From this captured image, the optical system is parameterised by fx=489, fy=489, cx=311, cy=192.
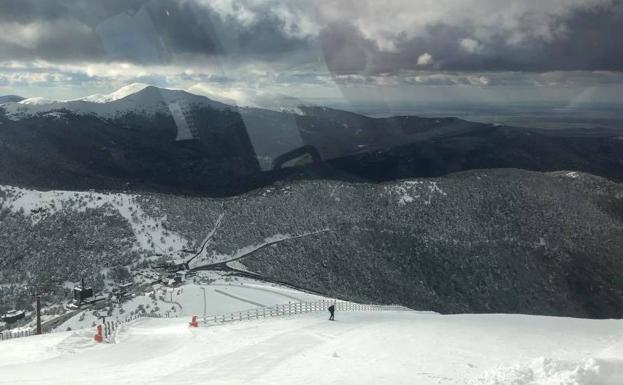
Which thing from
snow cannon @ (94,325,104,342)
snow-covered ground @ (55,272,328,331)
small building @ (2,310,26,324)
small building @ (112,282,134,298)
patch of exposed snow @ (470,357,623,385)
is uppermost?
patch of exposed snow @ (470,357,623,385)

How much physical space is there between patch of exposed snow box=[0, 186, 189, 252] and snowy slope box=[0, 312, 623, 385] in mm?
43362

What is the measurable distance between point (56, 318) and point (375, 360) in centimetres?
3224

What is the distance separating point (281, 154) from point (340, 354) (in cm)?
13762

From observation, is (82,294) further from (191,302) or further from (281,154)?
(281,154)

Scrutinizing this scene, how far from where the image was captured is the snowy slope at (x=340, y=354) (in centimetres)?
1173

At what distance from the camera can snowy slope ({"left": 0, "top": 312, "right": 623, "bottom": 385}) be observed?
11727 mm

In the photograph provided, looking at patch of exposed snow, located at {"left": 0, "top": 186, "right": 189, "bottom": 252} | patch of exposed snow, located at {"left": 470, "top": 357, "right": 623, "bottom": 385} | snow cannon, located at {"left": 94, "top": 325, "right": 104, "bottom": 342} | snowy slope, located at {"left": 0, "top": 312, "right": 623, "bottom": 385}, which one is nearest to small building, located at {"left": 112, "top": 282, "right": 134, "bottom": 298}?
patch of exposed snow, located at {"left": 0, "top": 186, "right": 189, "bottom": 252}

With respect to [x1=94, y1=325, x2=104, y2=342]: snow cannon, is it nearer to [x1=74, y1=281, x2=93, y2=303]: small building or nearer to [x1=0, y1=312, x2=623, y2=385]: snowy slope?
[x1=0, y1=312, x2=623, y2=385]: snowy slope

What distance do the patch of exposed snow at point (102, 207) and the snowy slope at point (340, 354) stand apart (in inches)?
1707

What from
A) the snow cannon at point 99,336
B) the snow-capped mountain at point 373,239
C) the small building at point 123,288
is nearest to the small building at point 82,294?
the small building at point 123,288

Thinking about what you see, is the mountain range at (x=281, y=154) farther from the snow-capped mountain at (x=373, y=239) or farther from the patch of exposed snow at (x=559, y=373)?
the patch of exposed snow at (x=559, y=373)

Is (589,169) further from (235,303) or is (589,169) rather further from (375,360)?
(375,360)

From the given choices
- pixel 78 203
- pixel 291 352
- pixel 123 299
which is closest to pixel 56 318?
pixel 123 299

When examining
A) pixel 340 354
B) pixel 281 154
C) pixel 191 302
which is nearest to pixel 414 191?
pixel 281 154
